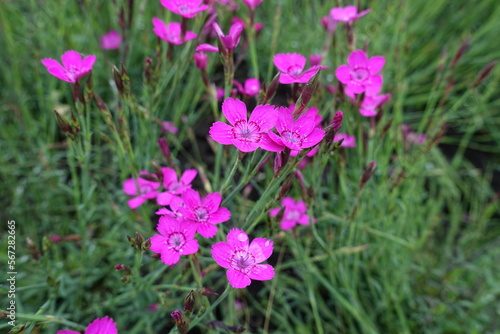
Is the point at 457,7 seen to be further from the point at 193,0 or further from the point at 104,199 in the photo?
the point at 104,199

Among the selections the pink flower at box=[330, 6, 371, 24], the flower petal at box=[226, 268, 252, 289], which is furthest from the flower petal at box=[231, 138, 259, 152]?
the pink flower at box=[330, 6, 371, 24]

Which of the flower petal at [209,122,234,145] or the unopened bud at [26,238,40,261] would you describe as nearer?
the flower petal at [209,122,234,145]

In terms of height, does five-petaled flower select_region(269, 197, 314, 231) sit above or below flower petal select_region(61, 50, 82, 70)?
below

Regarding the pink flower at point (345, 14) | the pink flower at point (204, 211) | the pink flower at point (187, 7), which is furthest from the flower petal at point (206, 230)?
the pink flower at point (345, 14)

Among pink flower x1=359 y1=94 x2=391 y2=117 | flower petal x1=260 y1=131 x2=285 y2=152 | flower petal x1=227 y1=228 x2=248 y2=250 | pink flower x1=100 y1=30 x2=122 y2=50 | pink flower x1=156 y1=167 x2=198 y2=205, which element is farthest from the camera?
pink flower x1=100 y1=30 x2=122 y2=50

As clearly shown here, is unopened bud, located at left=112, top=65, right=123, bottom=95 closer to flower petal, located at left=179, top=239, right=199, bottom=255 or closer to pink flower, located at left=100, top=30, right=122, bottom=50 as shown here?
flower petal, located at left=179, top=239, right=199, bottom=255
